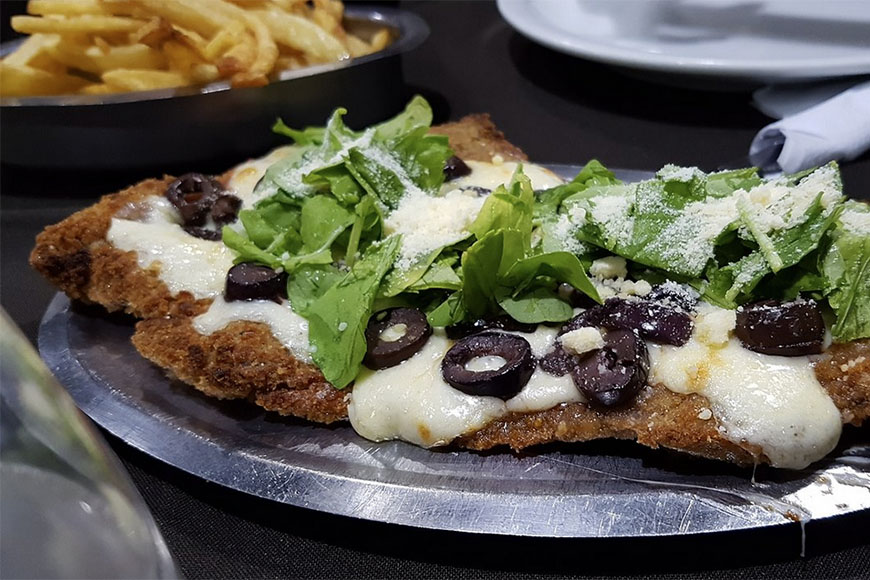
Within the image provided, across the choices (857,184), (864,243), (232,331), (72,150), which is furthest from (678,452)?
(72,150)

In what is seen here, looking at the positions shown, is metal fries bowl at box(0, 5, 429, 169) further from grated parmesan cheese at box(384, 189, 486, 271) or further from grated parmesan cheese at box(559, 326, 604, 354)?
grated parmesan cheese at box(559, 326, 604, 354)

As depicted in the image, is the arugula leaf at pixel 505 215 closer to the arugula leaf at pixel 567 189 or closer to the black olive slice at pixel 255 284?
the arugula leaf at pixel 567 189

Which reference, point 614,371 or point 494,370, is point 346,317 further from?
point 614,371

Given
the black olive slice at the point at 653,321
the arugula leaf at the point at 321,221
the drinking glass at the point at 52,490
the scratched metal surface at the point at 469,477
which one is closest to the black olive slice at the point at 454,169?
the arugula leaf at the point at 321,221

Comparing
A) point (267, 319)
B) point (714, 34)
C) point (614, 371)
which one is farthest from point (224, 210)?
point (714, 34)

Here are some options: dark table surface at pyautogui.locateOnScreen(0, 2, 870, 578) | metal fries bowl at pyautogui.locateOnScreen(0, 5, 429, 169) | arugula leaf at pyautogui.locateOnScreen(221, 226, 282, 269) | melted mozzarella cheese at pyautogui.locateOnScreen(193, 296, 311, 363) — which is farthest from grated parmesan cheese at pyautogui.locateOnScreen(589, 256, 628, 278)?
metal fries bowl at pyautogui.locateOnScreen(0, 5, 429, 169)
